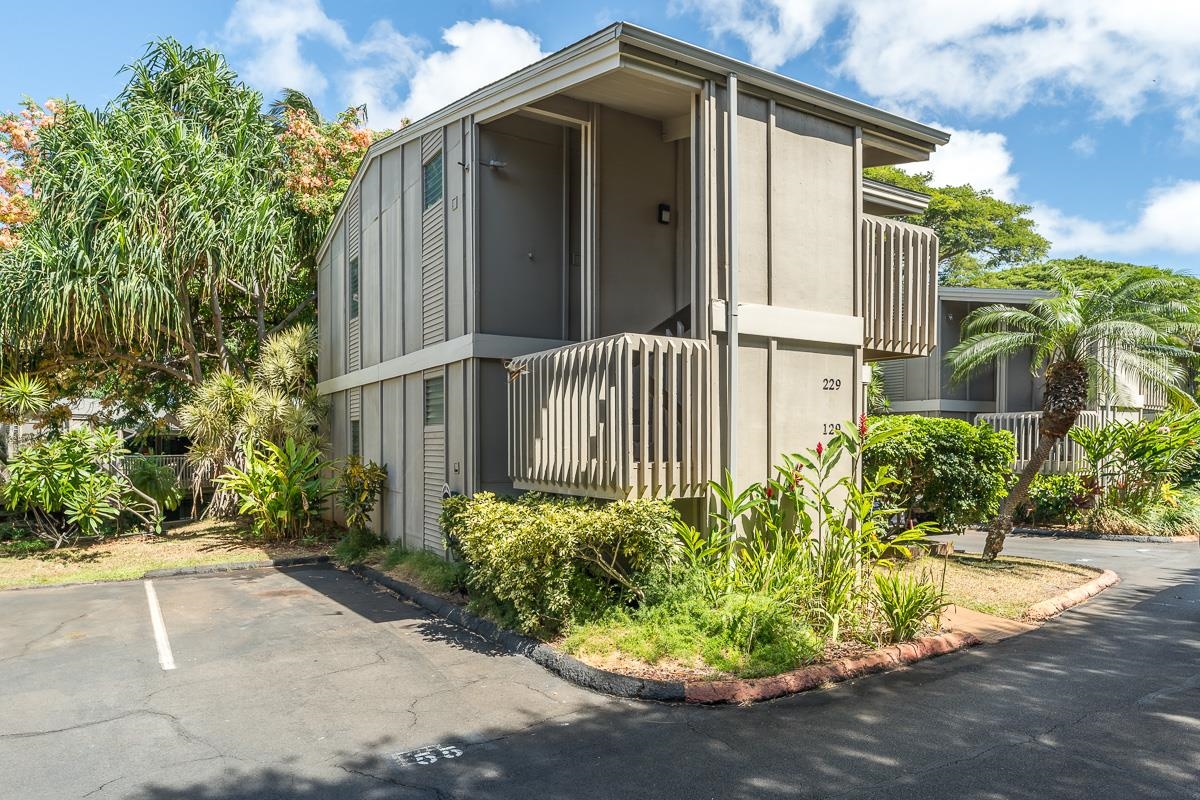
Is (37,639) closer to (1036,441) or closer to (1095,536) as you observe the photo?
(1095,536)

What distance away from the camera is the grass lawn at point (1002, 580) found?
8648 mm

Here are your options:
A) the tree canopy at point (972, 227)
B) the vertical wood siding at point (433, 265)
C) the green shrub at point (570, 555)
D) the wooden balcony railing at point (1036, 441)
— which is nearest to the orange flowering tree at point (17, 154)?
the vertical wood siding at point (433, 265)

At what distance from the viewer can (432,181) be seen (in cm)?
1120

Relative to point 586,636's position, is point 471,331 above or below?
above

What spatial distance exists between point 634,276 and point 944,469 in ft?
16.0

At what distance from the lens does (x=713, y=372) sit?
777cm

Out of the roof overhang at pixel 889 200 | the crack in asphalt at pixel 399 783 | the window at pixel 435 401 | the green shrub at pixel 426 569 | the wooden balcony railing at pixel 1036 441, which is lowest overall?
the crack in asphalt at pixel 399 783

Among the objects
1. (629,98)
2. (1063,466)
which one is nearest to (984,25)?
(1063,466)

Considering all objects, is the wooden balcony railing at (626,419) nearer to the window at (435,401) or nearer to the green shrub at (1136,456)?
the window at (435,401)

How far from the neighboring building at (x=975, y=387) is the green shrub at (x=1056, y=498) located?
1.48m

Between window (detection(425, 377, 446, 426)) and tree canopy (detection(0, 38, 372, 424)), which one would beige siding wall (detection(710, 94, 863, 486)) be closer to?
window (detection(425, 377, 446, 426))

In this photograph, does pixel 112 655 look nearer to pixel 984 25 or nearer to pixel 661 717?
pixel 661 717

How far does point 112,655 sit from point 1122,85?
2332 cm

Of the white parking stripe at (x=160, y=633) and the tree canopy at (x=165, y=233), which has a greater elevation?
the tree canopy at (x=165, y=233)
